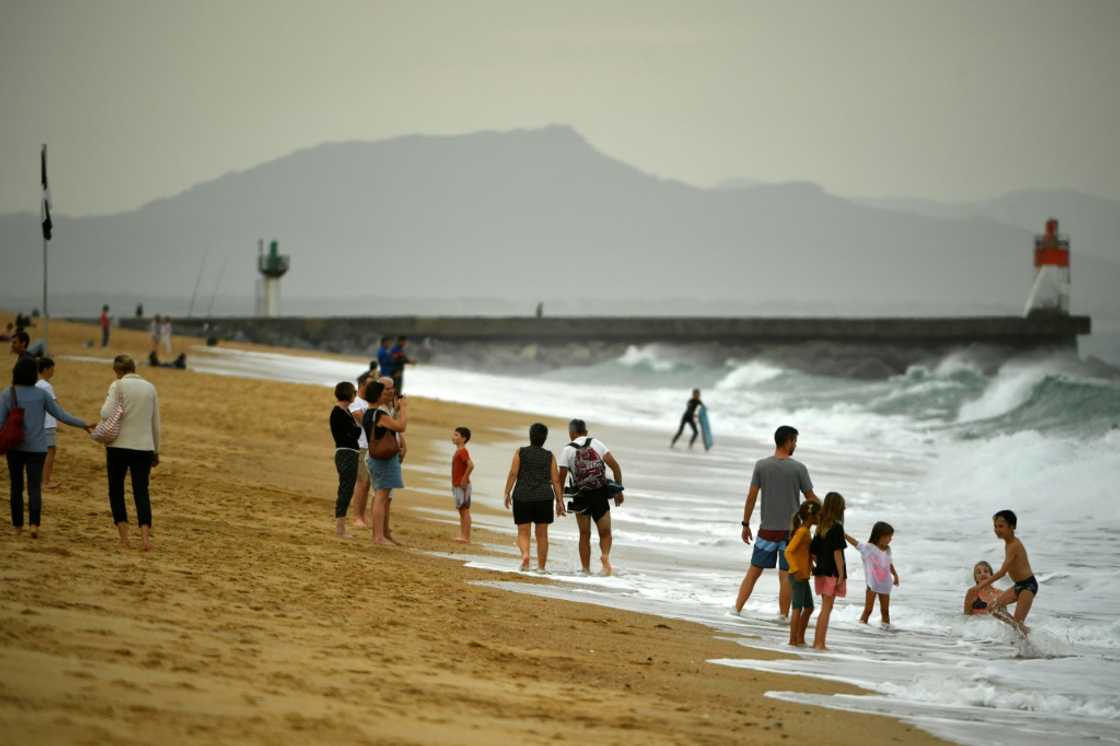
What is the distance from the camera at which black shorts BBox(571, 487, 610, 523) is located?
11.7 m

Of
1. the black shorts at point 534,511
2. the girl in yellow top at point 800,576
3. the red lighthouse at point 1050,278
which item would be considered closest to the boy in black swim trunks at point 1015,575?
the girl in yellow top at point 800,576

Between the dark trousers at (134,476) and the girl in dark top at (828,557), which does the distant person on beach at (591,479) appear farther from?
the dark trousers at (134,476)

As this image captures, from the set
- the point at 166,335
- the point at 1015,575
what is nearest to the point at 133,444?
the point at 1015,575

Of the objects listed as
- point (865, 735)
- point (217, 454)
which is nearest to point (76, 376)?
point (217, 454)

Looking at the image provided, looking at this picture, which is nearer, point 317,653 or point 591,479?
point 317,653

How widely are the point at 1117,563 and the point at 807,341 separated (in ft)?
175

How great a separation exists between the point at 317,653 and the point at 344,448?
5316 mm

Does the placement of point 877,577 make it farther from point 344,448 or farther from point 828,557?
point 344,448

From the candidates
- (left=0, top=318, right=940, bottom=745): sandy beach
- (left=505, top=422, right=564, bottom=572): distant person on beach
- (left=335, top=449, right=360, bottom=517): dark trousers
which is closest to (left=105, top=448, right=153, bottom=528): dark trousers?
(left=0, top=318, right=940, bottom=745): sandy beach

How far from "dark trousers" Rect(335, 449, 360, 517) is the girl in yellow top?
166 inches

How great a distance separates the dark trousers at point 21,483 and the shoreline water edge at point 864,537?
326cm

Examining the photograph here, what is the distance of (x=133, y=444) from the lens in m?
9.49

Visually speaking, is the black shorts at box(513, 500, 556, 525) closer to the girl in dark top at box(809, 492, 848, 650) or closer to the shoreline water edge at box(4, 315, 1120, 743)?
the shoreline water edge at box(4, 315, 1120, 743)

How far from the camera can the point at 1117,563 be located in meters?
14.2
